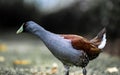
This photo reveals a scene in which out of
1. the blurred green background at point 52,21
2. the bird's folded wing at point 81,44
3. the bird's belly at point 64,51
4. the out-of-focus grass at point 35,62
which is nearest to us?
the bird's belly at point 64,51

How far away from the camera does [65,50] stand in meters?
5.69

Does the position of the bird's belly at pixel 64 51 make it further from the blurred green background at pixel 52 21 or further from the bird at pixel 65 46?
the blurred green background at pixel 52 21

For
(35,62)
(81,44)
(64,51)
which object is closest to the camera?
(64,51)

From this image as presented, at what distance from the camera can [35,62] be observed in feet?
31.9

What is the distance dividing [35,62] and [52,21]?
13.1 feet

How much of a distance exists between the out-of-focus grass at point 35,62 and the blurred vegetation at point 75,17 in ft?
2.29

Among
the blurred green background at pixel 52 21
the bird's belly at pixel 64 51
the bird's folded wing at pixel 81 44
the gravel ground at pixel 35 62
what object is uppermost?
the blurred green background at pixel 52 21

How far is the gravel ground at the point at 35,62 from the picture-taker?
7504 mm

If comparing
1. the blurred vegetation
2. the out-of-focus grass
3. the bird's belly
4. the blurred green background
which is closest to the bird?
the bird's belly

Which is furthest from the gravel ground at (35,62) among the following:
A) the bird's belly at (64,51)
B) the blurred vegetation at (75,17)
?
the bird's belly at (64,51)

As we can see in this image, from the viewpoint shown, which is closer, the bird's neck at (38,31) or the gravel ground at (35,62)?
the bird's neck at (38,31)

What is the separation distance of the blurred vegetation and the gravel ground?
66 centimetres

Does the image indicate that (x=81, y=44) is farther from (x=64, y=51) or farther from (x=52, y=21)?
(x=52, y=21)

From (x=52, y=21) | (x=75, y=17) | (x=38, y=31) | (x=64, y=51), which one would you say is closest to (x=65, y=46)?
(x=64, y=51)
